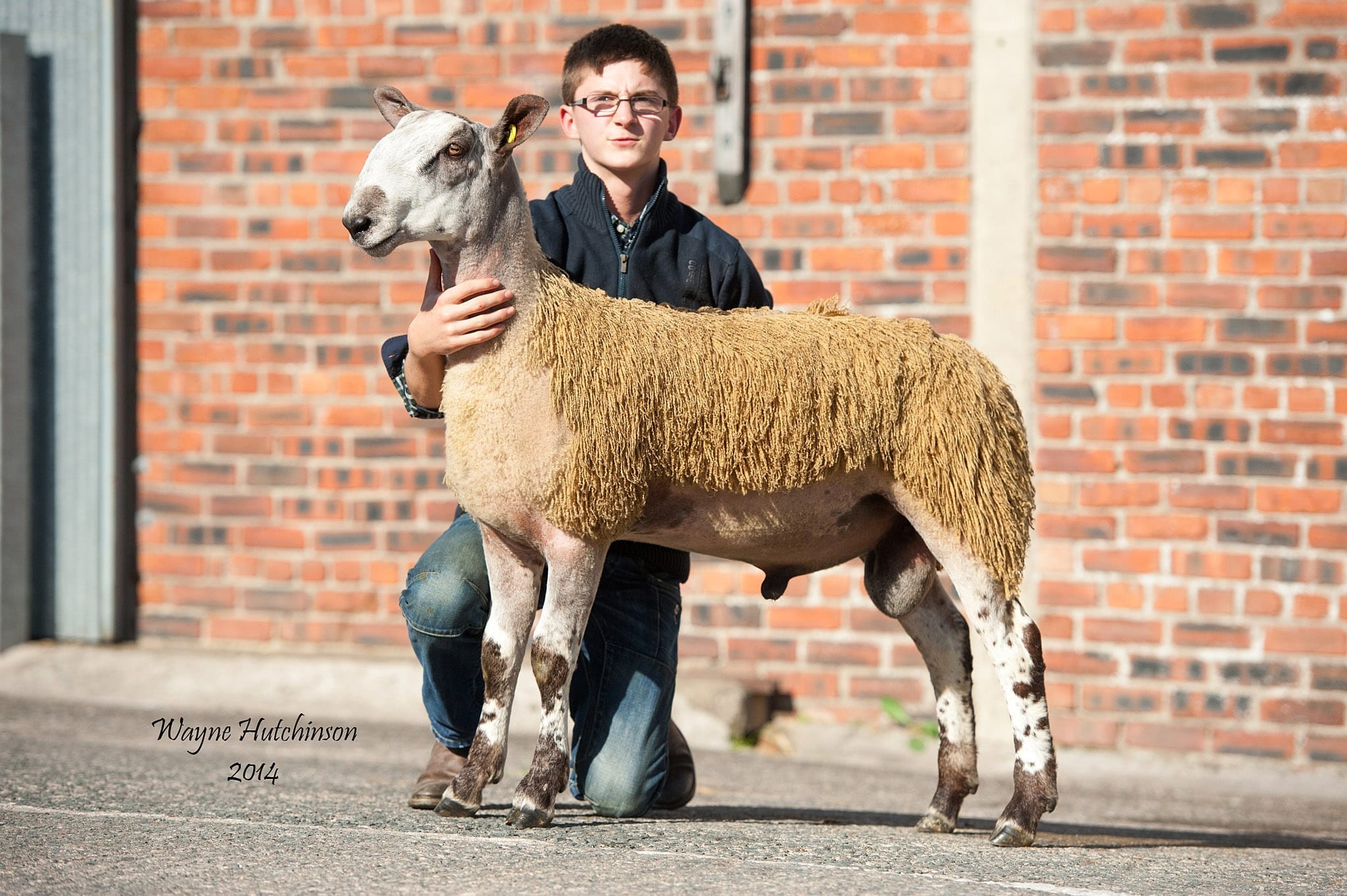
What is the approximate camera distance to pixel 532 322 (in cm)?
281

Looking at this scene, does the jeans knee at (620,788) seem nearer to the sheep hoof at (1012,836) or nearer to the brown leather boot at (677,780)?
the brown leather boot at (677,780)

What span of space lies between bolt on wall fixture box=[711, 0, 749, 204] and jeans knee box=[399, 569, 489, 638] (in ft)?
8.05

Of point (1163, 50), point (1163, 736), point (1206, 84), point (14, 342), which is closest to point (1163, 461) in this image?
point (1163, 736)

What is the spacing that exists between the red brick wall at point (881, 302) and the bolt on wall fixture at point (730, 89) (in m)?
0.08

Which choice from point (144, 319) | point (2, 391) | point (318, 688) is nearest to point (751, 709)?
point (318, 688)

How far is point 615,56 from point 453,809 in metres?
1.87

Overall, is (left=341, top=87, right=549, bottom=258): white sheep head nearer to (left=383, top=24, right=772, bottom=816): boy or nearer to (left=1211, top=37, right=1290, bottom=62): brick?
(left=383, top=24, right=772, bottom=816): boy

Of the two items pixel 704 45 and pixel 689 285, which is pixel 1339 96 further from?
pixel 689 285

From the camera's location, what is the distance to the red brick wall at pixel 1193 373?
4.83m

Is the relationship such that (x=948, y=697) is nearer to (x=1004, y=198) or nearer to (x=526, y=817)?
(x=526, y=817)

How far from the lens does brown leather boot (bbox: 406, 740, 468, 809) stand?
319 centimetres

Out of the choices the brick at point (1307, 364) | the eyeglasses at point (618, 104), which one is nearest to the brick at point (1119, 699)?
the brick at point (1307, 364)

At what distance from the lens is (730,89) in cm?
512

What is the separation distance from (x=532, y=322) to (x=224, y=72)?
3.37 m
